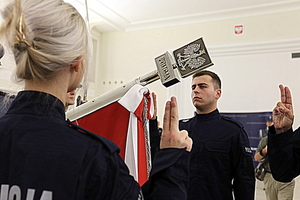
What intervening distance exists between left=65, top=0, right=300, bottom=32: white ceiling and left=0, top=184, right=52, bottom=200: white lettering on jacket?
3.69 metres

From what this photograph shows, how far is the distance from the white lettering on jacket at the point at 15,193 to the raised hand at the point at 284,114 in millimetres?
1141

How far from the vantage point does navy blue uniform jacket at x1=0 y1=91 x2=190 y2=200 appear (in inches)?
23.2

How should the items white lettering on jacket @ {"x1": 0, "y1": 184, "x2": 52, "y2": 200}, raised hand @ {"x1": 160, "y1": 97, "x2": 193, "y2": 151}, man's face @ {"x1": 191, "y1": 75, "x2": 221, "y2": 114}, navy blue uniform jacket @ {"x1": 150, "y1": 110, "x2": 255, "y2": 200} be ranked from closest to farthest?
white lettering on jacket @ {"x1": 0, "y1": 184, "x2": 52, "y2": 200}, raised hand @ {"x1": 160, "y1": 97, "x2": 193, "y2": 151}, navy blue uniform jacket @ {"x1": 150, "y1": 110, "x2": 255, "y2": 200}, man's face @ {"x1": 191, "y1": 75, "x2": 221, "y2": 114}

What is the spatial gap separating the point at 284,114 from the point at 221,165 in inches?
28.9

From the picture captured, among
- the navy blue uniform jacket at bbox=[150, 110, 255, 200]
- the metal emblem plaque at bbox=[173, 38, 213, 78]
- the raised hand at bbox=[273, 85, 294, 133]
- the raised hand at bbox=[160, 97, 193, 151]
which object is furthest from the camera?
the navy blue uniform jacket at bbox=[150, 110, 255, 200]

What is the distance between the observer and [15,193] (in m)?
0.60

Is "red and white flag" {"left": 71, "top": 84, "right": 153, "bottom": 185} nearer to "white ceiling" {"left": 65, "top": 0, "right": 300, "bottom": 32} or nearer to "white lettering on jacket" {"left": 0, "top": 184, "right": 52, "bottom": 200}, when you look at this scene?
"white lettering on jacket" {"left": 0, "top": 184, "right": 52, "bottom": 200}

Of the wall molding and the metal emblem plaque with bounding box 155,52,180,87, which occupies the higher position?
the wall molding

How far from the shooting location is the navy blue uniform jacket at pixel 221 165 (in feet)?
6.52

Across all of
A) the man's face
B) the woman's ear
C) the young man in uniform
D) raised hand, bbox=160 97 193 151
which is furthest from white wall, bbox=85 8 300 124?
the woman's ear

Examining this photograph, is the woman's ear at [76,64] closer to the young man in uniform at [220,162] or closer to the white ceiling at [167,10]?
the young man in uniform at [220,162]

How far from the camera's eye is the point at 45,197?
0.58 m

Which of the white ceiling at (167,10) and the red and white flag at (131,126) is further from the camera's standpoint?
the white ceiling at (167,10)

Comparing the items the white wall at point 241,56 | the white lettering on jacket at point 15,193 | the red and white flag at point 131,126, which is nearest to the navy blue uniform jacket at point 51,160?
the white lettering on jacket at point 15,193
